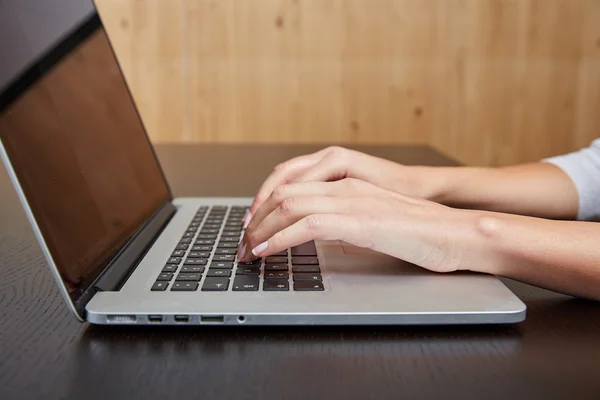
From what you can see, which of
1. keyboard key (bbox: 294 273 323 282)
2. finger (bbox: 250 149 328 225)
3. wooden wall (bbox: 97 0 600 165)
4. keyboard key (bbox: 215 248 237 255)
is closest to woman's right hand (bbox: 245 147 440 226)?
finger (bbox: 250 149 328 225)

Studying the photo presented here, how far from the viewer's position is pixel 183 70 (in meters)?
2.88

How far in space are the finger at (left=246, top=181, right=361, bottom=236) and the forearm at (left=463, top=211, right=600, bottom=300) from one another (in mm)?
120

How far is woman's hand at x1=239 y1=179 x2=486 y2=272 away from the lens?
0.57m

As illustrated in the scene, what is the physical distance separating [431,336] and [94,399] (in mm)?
240

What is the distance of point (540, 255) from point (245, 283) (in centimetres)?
26

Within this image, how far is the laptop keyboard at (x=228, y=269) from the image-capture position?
55 cm

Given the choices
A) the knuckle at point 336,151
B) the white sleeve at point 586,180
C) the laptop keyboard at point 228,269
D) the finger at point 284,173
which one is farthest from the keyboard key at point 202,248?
the white sleeve at point 586,180

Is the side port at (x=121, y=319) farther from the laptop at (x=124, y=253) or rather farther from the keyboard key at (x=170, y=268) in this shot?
the keyboard key at (x=170, y=268)

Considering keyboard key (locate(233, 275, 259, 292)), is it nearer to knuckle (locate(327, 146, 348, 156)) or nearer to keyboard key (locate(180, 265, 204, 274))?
keyboard key (locate(180, 265, 204, 274))

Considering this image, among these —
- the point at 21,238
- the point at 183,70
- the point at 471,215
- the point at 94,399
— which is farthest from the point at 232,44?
the point at 94,399

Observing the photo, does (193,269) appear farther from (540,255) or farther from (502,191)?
(502,191)

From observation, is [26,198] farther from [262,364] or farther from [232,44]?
[232,44]

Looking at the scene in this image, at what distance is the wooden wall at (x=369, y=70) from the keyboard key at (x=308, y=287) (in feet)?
7.86

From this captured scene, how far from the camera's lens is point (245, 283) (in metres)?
0.55
